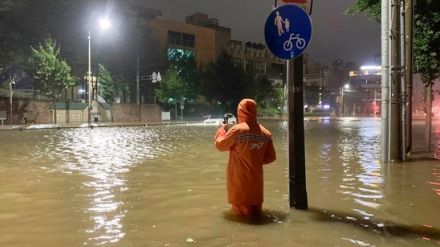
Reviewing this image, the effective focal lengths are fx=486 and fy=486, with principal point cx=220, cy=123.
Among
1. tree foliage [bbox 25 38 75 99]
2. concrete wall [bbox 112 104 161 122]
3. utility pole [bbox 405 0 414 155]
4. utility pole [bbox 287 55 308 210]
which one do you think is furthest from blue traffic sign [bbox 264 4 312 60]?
concrete wall [bbox 112 104 161 122]

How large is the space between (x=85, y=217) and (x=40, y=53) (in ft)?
143

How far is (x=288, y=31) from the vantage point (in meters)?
6.58

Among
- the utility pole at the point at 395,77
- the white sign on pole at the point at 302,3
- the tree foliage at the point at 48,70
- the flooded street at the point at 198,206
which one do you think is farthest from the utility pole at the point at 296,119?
the tree foliage at the point at 48,70

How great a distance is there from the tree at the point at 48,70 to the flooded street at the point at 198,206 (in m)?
35.4

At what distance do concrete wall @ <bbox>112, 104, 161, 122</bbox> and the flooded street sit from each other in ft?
156

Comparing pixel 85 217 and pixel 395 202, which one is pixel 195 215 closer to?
pixel 85 217

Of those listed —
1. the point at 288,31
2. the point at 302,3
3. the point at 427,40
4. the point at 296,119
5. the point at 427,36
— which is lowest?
the point at 296,119

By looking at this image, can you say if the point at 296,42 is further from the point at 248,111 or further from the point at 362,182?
the point at 362,182

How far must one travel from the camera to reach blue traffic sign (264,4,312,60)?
6.48 m

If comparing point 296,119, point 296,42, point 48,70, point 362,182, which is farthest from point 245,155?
point 48,70

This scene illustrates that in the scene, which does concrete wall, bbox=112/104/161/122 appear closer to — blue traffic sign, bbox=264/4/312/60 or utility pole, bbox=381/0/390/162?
utility pole, bbox=381/0/390/162

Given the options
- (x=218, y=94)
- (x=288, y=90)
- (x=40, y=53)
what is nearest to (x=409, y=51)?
(x=288, y=90)

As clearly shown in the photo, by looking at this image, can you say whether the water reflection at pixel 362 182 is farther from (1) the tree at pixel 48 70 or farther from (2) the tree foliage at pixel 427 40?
(1) the tree at pixel 48 70

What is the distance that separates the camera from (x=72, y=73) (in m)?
54.9
